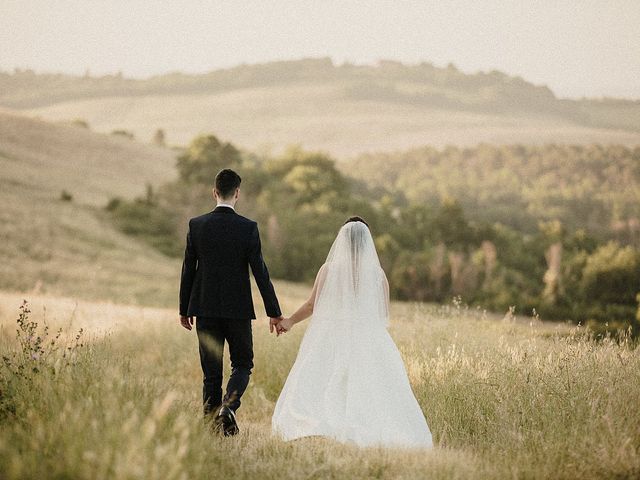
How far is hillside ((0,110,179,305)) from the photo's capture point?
1358 inches

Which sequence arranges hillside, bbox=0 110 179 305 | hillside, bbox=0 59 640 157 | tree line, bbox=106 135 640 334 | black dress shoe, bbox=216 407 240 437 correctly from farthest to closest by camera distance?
hillside, bbox=0 59 640 157, tree line, bbox=106 135 640 334, hillside, bbox=0 110 179 305, black dress shoe, bbox=216 407 240 437

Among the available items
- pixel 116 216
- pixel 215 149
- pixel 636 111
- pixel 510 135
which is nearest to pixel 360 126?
pixel 510 135

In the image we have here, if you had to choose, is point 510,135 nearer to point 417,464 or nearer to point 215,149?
point 215,149

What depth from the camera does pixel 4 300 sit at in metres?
16.6

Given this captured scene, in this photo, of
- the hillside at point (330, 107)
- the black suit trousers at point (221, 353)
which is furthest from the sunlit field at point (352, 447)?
the hillside at point (330, 107)

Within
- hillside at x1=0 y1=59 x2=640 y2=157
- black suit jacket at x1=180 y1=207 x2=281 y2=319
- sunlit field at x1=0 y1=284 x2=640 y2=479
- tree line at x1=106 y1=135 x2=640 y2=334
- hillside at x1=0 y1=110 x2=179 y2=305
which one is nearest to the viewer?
sunlit field at x1=0 y1=284 x2=640 y2=479

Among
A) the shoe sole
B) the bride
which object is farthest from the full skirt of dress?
the shoe sole

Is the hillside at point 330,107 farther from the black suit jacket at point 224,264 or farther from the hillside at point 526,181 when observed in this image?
the black suit jacket at point 224,264

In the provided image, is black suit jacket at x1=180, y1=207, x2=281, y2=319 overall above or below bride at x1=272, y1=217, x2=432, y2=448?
above

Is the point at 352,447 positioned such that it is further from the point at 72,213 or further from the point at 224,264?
the point at 72,213

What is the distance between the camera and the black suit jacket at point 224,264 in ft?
23.0

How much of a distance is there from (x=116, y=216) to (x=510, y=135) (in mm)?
100178

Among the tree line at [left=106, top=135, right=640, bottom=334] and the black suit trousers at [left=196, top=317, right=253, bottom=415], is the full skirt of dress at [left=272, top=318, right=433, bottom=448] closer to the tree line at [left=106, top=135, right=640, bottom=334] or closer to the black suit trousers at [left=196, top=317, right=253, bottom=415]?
the black suit trousers at [left=196, top=317, right=253, bottom=415]

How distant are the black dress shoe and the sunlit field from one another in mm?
118
